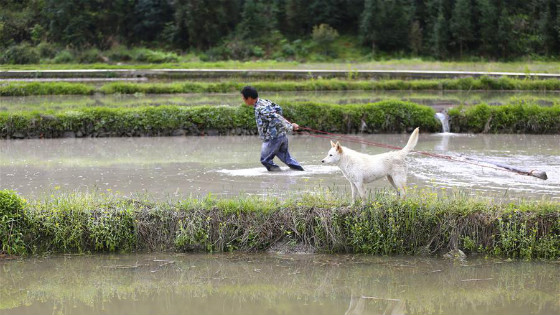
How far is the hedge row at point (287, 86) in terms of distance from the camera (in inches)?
1085

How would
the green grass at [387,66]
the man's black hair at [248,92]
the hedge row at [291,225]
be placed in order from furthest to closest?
the green grass at [387,66], the man's black hair at [248,92], the hedge row at [291,225]

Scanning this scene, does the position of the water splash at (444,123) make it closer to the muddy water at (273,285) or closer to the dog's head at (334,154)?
the dog's head at (334,154)

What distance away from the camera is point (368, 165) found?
950 cm

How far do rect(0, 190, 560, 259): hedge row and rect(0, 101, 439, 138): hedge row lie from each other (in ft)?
32.1

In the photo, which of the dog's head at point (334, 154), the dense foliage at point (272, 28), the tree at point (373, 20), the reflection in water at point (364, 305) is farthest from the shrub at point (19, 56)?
the reflection in water at point (364, 305)

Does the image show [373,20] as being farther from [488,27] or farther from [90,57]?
[90,57]

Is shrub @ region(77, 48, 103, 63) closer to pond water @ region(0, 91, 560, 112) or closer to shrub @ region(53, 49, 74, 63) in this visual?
shrub @ region(53, 49, 74, 63)

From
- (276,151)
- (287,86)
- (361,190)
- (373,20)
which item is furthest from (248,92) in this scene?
(373,20)

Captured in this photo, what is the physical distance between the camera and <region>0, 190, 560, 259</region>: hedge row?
891cm

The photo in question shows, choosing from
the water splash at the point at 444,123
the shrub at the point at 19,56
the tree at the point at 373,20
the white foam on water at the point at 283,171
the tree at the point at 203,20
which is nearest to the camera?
the white foam on water at the point at 283,171

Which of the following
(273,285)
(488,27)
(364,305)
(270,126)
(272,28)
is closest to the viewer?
(364,305)

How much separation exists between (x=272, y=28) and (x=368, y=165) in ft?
137

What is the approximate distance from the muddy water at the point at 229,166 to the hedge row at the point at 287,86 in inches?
375

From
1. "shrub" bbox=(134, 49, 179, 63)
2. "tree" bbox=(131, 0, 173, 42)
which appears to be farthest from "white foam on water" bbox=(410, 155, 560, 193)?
"tree" bbox=(131, 0, 173, 42)
